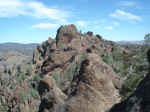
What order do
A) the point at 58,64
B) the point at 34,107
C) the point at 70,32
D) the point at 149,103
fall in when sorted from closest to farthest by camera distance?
the point at 149,103 < the point at 34,107 < the point at 58,64 < the point at 70,32

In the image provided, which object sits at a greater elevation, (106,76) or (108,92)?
(106,76)

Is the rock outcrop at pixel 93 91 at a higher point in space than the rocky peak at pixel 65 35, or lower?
lower

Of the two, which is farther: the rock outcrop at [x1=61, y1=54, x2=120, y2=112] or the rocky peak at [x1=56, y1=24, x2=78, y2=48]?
the rocky peak at [x1=56, y1=24, x2=78, y2=48]

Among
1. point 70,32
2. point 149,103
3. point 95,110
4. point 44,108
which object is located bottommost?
point 44,108

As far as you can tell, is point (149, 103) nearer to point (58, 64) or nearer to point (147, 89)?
point (147, 89)

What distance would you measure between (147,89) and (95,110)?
176 inches

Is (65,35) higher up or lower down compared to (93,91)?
higher up

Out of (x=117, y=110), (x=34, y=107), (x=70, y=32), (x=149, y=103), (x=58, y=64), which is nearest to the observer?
(x=149, y=103)

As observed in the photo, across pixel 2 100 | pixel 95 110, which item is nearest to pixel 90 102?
pixel 95 110

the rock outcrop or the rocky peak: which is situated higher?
the rocky peak

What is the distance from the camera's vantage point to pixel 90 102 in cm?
1089

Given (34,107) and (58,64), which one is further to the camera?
(58,64)

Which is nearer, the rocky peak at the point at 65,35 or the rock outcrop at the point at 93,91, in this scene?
the rock outcrop at the point at 93,91

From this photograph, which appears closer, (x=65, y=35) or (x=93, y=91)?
(x=93, y=91)
